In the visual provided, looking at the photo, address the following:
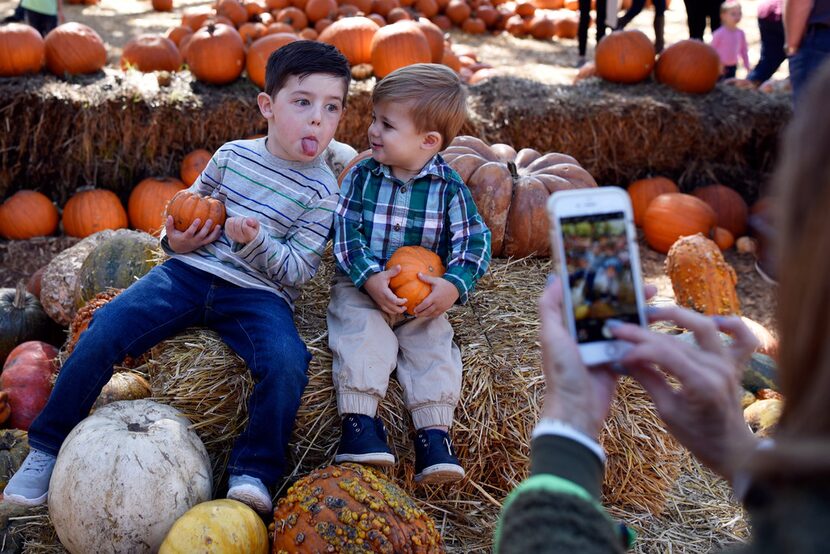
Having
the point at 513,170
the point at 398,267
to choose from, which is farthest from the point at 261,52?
the point at 398,267

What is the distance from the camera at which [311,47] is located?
3262 millimetres

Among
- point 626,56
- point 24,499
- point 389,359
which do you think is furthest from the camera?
point 626,56

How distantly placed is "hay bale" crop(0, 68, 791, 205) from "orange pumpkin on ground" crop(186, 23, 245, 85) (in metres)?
0.10

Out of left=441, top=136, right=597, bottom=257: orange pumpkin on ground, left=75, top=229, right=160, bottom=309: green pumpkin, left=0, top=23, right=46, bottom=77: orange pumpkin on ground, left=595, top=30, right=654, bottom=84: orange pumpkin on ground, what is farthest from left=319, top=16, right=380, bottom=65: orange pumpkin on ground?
left=75, top=229, right=160, bottom=309: green pumpkin

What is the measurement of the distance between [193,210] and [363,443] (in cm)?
117

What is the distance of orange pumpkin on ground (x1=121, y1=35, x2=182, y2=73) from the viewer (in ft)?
21.8

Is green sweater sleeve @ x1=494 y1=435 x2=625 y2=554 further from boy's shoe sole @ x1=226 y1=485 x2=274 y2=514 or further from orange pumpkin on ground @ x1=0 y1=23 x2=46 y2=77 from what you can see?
orange pumpkin on ground @ x1=0 y1=23 x2=46 y2=77

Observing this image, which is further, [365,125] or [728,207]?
[728,207]

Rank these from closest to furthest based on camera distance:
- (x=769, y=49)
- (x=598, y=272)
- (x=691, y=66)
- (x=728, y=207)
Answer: (x=598, y=272), (x=728, y=207), (x=691, y=66), (x=769, y=49)

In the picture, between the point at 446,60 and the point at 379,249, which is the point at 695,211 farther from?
the point at 379,249

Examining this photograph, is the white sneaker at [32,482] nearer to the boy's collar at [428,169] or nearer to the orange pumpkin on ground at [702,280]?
the boy's collar at [428,169]

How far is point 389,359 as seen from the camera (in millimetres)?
2971

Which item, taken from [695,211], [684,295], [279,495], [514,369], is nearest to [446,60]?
[695,211]

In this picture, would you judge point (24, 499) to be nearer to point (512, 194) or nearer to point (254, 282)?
point (254, 282)
